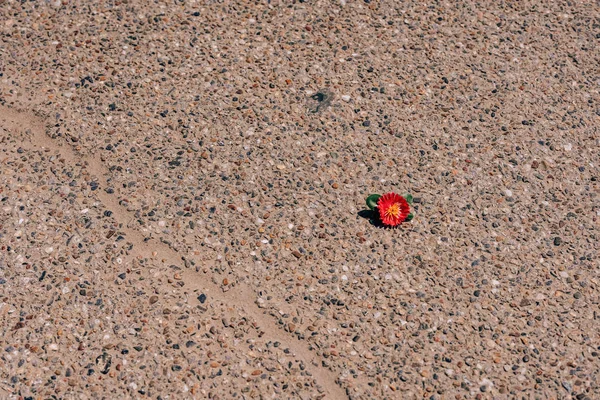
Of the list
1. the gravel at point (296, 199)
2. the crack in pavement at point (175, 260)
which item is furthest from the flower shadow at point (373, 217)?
the crack in pavement at point (175, 260)

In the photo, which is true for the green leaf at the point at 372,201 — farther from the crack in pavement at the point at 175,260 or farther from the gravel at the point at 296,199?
the crack in pavement at the point at 175,260

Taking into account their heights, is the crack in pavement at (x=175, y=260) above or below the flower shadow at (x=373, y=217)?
below

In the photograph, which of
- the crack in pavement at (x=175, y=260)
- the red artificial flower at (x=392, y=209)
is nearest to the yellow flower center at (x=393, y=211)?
the red artificial flower at (x=392, y=209)

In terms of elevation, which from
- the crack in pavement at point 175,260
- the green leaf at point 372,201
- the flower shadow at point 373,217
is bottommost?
the crack in pavement at point 175,260

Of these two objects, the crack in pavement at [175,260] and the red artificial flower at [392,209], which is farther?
the red artificial flower at [392,209]

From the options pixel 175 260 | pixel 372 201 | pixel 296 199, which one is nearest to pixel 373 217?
pixel 372 201

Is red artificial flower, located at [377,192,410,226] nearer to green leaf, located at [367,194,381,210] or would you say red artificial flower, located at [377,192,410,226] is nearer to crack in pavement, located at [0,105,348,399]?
green leaf, located at [367,194,381,210]

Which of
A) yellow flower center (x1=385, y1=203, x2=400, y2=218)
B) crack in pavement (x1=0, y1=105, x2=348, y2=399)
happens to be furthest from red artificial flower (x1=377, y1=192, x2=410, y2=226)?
crack in pavement (x1=0, y1=105, x2=348, y2=399)
